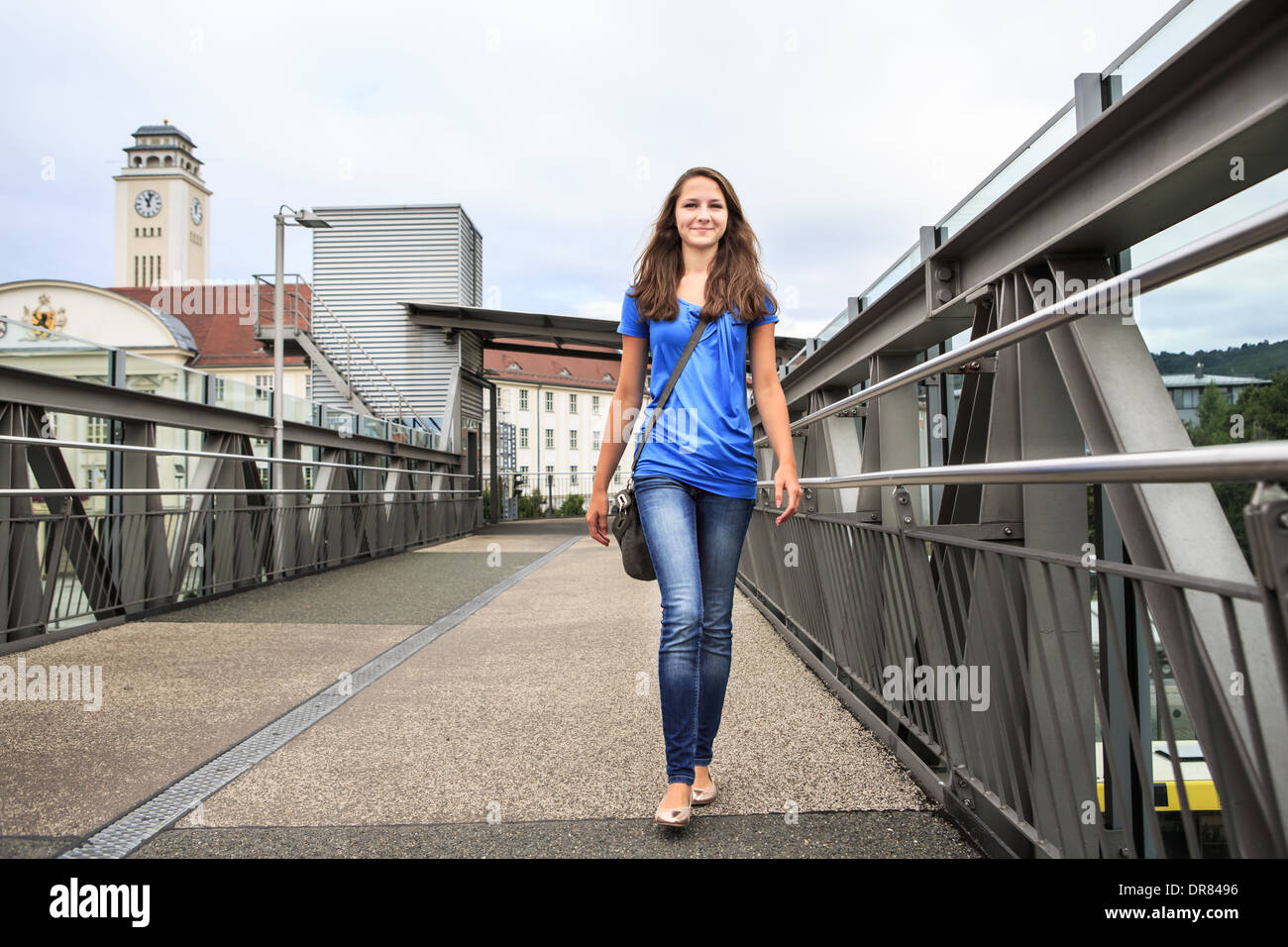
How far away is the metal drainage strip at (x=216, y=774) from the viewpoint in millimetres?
2535

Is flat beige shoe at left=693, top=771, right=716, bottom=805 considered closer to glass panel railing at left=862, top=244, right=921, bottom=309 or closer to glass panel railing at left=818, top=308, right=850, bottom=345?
glass panel railing at left=862, top=244, right=921, bottom=309

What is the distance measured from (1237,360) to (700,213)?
2.14m

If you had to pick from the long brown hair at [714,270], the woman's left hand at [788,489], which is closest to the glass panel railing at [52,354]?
the long brown hair at [714,270]

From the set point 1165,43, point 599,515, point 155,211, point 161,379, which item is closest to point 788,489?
point 599,515

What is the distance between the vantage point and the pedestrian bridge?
155 centimetres

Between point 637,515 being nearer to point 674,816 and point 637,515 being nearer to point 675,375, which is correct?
point 675,375

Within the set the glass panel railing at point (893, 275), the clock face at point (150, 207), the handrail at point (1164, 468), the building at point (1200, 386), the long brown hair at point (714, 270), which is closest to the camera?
the handrail at point (1164, 468)

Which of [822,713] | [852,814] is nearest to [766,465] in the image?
[822,713]

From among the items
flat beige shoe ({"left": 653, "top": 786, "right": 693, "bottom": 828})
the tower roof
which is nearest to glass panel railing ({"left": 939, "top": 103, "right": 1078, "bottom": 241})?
flat beige shoe ({"left": 653, "top": 786, "right": 693, "bottom": 828})

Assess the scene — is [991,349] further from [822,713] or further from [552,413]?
[552,413]

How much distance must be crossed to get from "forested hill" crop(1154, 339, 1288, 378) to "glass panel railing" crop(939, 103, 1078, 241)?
0.79 m

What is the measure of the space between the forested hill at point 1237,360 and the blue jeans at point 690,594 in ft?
5.19

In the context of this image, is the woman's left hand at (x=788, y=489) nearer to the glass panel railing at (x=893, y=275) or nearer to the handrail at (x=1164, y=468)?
the handrail at (x=1164, y=468)

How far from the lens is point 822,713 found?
390cm
